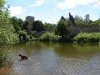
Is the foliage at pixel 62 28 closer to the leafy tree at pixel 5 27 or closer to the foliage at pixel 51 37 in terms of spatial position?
the foliage at pixel 51 37

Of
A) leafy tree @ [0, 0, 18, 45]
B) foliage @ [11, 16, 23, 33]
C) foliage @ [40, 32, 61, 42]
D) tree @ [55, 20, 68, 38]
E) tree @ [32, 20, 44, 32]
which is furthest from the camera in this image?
tree @ [32, 20, 44, 32]

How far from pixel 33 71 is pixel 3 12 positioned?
628cm

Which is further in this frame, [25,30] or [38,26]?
[38,26]

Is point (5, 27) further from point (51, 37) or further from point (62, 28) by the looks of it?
point (51, 37)

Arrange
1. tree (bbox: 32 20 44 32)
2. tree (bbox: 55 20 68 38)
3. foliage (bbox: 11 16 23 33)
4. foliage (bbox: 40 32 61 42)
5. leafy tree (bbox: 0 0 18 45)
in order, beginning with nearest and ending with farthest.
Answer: leafy tree (bbox: 0 0 18 45)
tree (bbox: 55 20 68 38)
foliage (bbox: 40 32 61 42)
foliage (bbox: 11 16 23 33)
tree (bbox: 32 20 44 32)

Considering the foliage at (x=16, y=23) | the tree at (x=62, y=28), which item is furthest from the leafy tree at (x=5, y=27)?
the foliage at (x=16, y=23)

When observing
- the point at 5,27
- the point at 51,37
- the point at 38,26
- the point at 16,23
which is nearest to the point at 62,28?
the point at 51,37

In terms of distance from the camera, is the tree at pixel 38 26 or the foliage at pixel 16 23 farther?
the tree at pixel 38 26

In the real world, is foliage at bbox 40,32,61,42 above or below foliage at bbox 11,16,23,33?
below

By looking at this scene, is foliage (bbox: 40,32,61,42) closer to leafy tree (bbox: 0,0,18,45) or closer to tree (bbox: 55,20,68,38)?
tree (bbox: 55,20,68,38)

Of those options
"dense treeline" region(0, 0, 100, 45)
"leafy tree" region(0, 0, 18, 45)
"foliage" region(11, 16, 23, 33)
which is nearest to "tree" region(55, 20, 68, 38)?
"dense treeline" region(0, 0, 100, 45)

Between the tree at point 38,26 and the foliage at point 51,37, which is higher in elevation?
the tree at point 38,26

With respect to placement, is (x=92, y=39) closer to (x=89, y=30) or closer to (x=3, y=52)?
(x=89, y=30)

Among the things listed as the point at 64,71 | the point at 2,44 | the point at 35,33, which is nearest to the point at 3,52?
the point at 2,44
